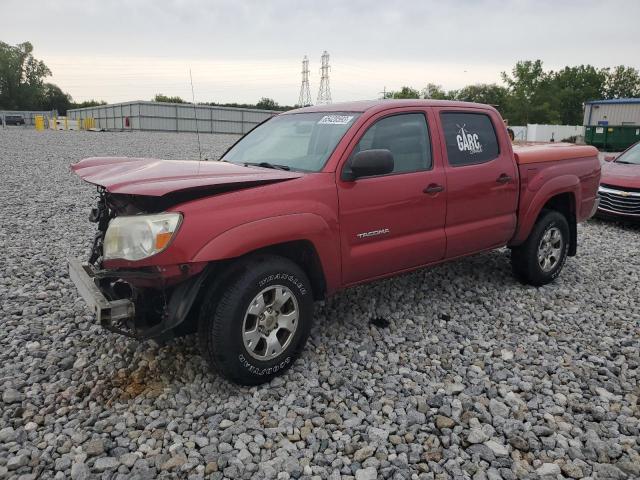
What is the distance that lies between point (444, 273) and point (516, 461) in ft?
10.2

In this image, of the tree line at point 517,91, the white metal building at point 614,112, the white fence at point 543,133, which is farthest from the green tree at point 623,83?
the white metal building at point 614,112

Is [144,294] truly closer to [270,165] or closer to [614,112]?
[270,165]

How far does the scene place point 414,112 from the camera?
4270 millimetres

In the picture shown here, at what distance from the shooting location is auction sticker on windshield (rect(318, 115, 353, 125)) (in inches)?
156

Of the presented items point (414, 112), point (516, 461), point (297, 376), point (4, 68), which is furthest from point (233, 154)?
point (4, 68)

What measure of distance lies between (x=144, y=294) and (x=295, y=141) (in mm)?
1781

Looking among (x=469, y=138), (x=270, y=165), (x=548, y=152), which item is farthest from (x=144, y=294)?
(x=548, y=152)

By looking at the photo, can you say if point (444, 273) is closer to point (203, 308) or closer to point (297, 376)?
point (297, 376)

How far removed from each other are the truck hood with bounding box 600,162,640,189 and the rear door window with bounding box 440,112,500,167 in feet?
16.1

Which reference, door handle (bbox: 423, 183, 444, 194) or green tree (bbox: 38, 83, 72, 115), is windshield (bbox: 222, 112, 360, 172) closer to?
door handle (bbox: 423, 183, 444, 194)

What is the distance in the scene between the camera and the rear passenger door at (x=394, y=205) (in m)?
3.70

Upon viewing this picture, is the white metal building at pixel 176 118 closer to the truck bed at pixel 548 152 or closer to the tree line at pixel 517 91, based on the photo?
the tree line at pixel 517 91

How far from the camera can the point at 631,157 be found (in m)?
9.46

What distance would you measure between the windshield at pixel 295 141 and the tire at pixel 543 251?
2449 millimetres
